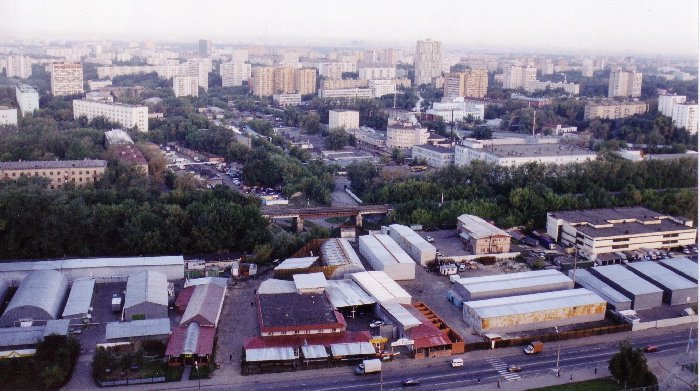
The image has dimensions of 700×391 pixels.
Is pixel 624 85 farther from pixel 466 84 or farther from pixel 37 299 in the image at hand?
pixel 37 299

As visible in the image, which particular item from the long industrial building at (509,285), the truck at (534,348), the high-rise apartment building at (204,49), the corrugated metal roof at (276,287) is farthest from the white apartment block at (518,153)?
the high-rise apartment building at (204,49)

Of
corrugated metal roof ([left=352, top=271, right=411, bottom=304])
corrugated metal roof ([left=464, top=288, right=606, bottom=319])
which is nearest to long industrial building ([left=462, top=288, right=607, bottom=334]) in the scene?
corrugated metal roof ([left=464, top=288, right=606, bottom=319])

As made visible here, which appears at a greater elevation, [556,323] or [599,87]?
[599,87]

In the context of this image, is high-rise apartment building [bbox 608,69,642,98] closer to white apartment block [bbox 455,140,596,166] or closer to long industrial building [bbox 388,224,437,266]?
white apartment block [bbox 455,140,596,166]

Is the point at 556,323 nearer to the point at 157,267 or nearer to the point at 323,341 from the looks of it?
the point at 323,341

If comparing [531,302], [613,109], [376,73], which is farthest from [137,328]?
[376,73]

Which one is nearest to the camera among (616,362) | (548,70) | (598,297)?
(616,362)

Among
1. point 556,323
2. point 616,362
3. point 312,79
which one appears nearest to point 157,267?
point 556,323
